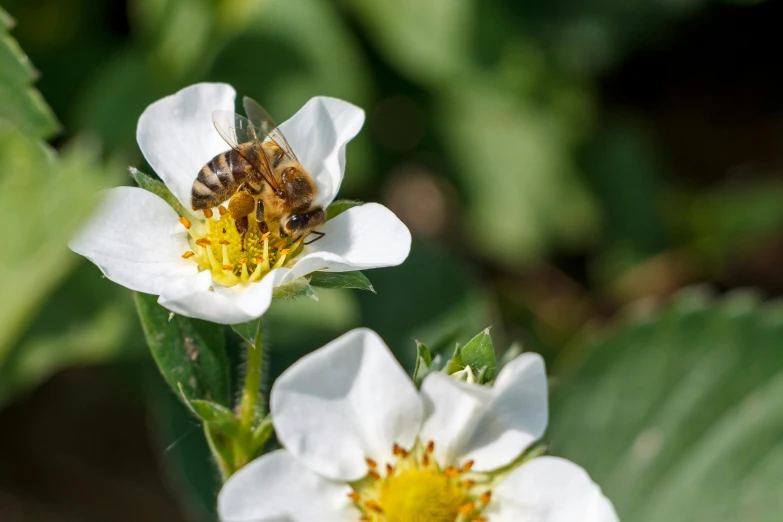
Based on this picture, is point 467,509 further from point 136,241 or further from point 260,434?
point 136,241

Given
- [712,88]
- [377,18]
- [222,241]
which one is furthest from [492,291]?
[222,241]

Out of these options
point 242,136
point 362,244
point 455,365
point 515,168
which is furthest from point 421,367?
point 515,168

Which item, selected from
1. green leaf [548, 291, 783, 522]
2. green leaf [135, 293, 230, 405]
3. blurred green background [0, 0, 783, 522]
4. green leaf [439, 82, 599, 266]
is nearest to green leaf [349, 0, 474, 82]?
blurred green background [0, 0, 783, 522]

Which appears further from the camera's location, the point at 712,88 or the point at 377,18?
the point at 712,88

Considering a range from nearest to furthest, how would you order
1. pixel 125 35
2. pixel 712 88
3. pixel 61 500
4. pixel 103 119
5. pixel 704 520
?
pixel 704 520, pixel 103 119, pixel 61 500, pixel 125 35, pixel 712 88

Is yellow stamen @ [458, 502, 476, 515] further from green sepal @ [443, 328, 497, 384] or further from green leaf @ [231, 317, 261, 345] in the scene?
green leaf @ [231, 317, 261, 345]

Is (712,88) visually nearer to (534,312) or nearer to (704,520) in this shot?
(534,312)
